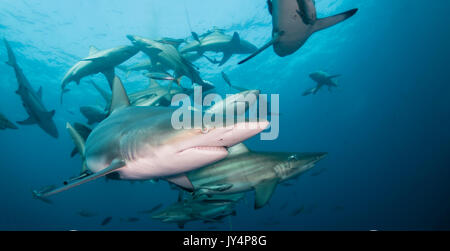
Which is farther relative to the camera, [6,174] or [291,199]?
[6,174]

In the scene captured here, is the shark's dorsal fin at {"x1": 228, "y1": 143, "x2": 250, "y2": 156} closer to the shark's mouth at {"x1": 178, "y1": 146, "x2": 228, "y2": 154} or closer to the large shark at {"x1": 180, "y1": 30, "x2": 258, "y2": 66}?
the shark's mouth at {"x1": 178, "y1": 146, "x2": 228, "y2": 154}

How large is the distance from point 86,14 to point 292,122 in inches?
1911

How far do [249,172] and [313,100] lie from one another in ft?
159

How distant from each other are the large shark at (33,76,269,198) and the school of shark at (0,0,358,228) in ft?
0.03

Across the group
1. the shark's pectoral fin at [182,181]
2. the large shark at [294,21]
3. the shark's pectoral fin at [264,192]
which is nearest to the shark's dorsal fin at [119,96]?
the shark's pectoral fin at [182,181]

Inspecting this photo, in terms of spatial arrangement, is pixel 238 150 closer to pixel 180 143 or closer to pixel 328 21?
pixel 180 143

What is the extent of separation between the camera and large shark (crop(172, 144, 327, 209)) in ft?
15.3

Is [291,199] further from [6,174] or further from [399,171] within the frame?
[6,174]

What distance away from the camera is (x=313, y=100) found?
48.5m

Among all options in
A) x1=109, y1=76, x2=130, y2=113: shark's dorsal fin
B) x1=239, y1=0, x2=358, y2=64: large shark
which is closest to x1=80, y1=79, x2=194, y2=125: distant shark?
x1=109, y1=76, x2=130, y2=113: shark's dorsal fin

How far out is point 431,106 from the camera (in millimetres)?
44062

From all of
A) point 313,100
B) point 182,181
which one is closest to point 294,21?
point 182,181

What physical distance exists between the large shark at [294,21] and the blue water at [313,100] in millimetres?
8208

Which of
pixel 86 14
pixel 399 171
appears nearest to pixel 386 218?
pixel 399 171
